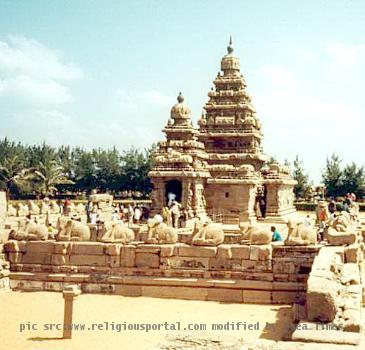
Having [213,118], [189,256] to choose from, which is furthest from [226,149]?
[189,256]

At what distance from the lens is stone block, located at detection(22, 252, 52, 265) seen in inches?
492

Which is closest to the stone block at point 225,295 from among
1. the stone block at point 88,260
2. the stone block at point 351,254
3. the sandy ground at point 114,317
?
the sandy ground at point 114,317

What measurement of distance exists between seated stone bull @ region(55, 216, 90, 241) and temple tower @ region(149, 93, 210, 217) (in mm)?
14997

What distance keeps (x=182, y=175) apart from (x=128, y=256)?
1602 centimetres

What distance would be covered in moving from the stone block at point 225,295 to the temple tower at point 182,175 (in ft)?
52.7

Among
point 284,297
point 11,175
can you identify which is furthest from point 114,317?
point 11,175

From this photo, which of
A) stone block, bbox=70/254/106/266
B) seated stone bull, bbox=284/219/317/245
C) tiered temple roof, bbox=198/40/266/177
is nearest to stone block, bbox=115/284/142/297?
stone block, bbox=70/254/106/266

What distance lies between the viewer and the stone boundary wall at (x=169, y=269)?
11.1m

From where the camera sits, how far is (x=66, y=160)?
65062mm

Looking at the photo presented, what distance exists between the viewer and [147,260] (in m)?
11.9

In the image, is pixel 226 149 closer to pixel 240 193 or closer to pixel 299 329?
pixel 240 193

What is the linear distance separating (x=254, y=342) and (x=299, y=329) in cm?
122

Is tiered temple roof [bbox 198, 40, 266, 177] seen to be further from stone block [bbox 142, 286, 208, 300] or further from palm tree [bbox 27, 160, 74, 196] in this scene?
stone block [bbox 142, 286, 208, 300]

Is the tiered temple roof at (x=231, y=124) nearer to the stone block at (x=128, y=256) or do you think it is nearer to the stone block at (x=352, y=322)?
the stone block at (x=128, y=256)
